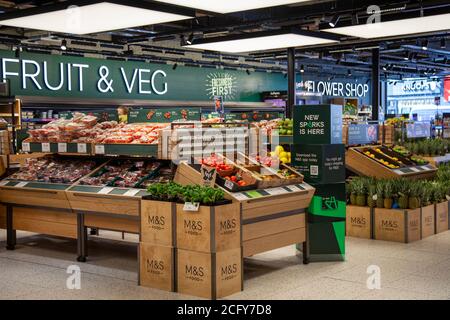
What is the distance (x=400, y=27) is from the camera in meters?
9.99

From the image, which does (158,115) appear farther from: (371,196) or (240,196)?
(240,196)

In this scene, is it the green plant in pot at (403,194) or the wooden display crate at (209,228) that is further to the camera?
the green plant in pot at (403,194)

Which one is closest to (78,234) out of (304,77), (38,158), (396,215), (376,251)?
(38,158)

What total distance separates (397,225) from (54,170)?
422 centimetres

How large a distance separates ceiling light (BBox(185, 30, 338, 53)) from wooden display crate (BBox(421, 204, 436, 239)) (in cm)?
366

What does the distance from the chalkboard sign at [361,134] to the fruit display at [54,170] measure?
441 centimetres

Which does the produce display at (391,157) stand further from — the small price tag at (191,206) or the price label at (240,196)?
the small price tag at (191,206)

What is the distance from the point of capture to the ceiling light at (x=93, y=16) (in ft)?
23.9

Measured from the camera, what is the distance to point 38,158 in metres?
7.80

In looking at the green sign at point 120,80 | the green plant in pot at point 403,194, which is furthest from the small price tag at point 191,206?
the green sign at point 120,80

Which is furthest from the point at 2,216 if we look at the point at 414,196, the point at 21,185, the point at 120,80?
the point at 120,80

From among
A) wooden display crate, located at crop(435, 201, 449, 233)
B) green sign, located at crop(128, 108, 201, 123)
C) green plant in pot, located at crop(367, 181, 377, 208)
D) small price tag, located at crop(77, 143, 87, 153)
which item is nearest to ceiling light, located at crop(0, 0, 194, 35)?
green sign, located at crop(128, 108, 201, 123)

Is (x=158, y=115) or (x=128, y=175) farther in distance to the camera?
(x=158, y=115)
